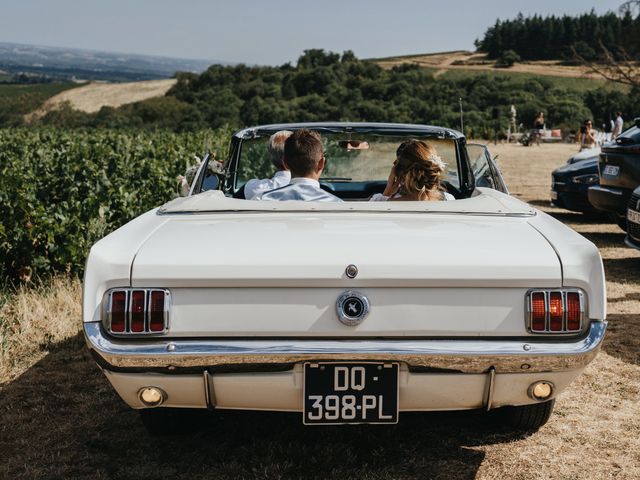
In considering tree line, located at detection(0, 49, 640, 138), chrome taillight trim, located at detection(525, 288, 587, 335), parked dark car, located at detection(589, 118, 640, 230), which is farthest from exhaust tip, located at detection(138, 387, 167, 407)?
tree line, located at detection(0, 49, 640, 138)

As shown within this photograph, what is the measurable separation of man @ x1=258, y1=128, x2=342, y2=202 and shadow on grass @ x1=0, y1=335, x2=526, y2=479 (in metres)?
1.16

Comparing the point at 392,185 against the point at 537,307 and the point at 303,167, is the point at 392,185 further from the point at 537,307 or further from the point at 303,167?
the point at 537,307

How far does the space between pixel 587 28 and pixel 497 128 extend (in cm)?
10677

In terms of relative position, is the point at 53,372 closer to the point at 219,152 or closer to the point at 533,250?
the point at 533,250

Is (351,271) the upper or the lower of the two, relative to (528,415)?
upper

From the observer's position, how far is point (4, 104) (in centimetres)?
8112

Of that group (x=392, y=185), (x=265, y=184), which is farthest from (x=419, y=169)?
(x=265, y=184)

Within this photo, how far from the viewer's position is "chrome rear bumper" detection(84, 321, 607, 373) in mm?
2762

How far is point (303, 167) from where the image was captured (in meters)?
4.09

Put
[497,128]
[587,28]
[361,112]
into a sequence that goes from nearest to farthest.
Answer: [497,128], [361,112], [587,28]

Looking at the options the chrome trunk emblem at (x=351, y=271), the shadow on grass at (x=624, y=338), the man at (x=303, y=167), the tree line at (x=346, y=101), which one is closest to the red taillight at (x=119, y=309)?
the chrome trunk emblem at (x=351, y=271)

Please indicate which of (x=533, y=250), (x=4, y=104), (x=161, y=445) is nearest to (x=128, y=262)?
(x=161, y=445)

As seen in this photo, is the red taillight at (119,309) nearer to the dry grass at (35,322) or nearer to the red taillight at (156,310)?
the red taillight at (156,310)

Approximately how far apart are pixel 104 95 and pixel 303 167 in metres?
91.3
